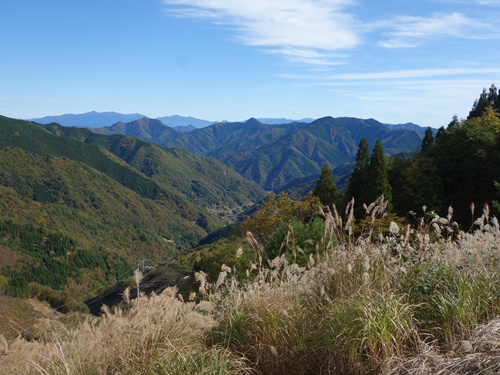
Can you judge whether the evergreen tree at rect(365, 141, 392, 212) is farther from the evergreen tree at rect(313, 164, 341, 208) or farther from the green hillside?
the green hillside

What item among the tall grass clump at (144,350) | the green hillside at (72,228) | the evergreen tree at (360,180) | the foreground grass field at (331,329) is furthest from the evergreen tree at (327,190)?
the green hillside at (72,228)

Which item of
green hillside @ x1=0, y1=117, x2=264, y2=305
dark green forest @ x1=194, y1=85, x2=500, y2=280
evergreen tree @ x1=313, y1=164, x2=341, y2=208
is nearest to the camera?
dark green forest @ x1=194, y1=85, x2=500, y2=280

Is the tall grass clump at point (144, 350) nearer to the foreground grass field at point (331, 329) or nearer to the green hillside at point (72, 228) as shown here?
the foreground grass field at point (331, 329)

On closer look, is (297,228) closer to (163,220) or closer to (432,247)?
(432,247)

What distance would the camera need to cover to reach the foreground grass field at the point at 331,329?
9.02 ft

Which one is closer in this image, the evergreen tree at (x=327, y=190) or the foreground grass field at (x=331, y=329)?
the foreground grass field at (x=331, y=329)

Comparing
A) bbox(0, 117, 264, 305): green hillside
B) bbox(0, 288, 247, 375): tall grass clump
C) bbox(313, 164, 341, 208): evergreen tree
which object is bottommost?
bbox(0, 117, 264, 305): green hillside

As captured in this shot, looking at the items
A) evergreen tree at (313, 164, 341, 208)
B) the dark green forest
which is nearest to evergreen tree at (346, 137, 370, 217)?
the dark green forest

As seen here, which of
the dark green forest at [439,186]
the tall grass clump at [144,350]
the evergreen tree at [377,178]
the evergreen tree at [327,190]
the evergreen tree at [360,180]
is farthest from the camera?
the evergreen tree at [327,190]

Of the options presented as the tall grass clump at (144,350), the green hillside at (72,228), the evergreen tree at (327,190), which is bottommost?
the green hillside at (72,228)

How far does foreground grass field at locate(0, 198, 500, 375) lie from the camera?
9.02 ft

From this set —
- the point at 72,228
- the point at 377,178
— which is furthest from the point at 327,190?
the point at 72,228

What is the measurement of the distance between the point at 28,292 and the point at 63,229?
65371 millimetres

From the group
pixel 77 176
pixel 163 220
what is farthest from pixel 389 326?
pixel 77 176
